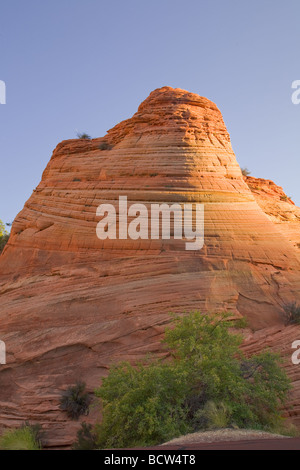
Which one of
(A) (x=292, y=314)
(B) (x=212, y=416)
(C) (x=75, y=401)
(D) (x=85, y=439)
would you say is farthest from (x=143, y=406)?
(A) (x=292, y=314)

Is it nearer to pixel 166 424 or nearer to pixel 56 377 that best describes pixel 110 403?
pixel 166 424

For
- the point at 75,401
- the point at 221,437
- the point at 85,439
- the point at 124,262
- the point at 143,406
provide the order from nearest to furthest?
the point at 221,437
the point at 143,406
the point at 85,439
the point at 75,401
the point at 124,262

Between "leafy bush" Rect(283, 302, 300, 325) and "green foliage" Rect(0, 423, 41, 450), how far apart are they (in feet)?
29.2

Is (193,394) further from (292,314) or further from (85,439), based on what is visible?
(292,314)

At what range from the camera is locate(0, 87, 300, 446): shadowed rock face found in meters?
12.9

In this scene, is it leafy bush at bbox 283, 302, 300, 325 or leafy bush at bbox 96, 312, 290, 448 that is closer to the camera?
leafy bush at bbox 96, 312, 290, 448

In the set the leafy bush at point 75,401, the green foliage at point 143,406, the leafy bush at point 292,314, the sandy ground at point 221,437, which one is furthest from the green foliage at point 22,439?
the leafy bush at point 292,314

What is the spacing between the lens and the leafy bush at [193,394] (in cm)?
894

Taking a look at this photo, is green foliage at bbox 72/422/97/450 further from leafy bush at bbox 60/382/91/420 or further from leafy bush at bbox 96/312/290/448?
leafy bush at bbox 60/382/91/420

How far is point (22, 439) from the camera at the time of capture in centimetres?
Answer: 991

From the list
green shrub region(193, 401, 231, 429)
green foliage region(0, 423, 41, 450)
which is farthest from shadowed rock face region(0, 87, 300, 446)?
green shrub region(193, 401, 231, 429)

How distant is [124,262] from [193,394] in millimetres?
6187

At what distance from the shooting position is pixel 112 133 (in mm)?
19766
